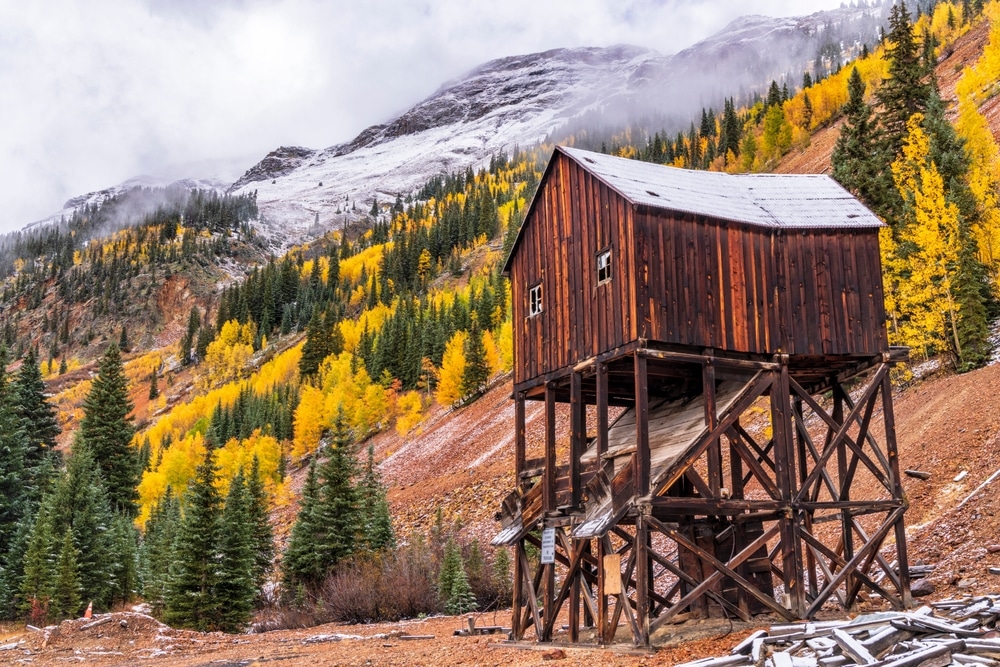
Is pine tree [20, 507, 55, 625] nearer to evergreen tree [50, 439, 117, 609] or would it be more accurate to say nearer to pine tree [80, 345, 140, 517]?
evergreen tree [50, 439, 117, 609]

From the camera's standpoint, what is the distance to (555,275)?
2081cm

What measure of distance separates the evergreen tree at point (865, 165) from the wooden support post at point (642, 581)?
31.9 m

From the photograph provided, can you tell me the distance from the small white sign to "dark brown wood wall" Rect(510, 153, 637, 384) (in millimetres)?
3717

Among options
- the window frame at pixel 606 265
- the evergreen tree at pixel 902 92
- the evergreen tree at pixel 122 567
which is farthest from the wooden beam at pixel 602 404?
the evergreen tree at pixel 902 92

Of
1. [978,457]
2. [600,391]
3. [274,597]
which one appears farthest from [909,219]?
[274,597]

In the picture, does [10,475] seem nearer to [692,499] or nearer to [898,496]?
[692,499]

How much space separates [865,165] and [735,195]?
28.3m

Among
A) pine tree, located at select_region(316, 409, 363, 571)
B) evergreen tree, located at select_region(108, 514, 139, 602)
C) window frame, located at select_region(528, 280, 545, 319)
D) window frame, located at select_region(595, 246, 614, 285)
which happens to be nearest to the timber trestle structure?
window frame, located at select_region(595, 246, 614, 285)

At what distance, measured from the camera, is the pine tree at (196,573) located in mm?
34406

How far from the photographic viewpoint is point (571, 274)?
20.2 meters

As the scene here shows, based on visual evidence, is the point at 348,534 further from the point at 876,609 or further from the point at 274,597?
the point at 876,609

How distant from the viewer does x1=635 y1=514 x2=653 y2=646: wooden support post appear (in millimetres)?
15938

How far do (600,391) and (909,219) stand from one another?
2757cm

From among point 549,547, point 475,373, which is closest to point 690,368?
point 549,547
